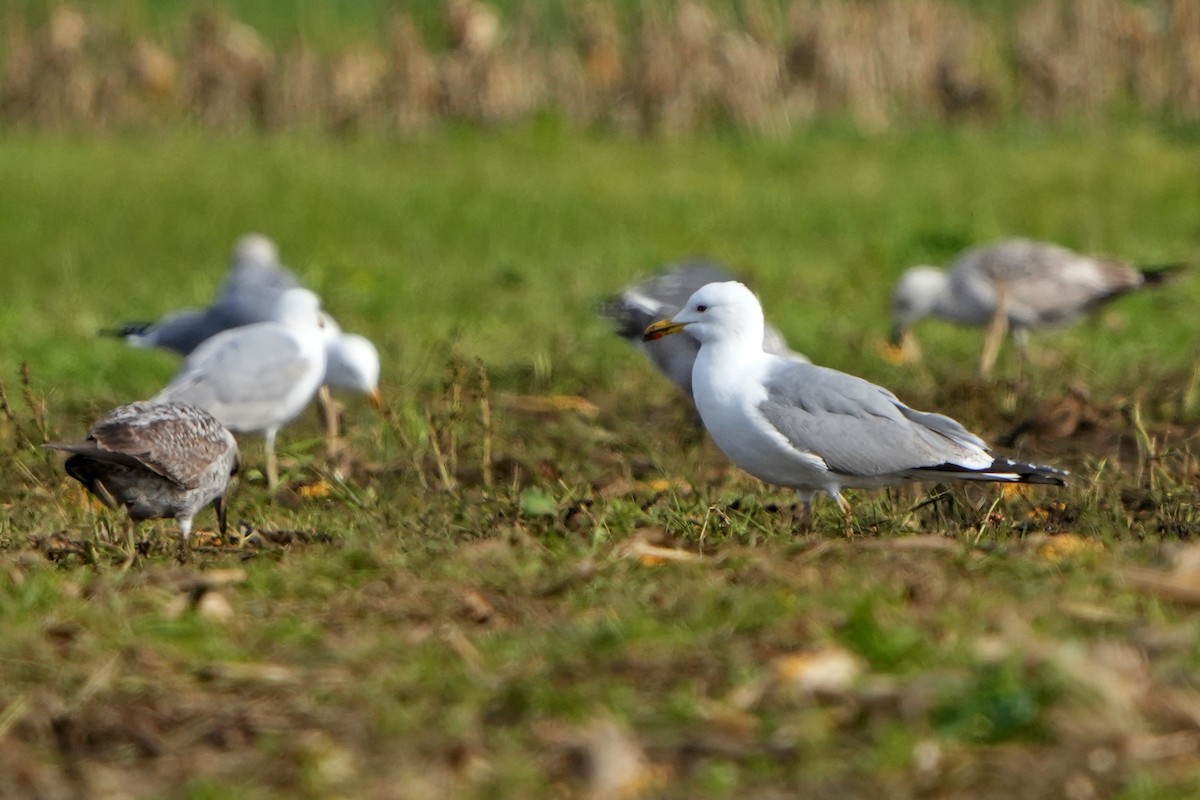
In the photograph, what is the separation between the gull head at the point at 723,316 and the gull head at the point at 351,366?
326 cm

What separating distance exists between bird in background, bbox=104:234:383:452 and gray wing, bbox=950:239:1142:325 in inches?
152

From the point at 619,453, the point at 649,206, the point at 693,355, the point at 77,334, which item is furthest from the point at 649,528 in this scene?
the point at 649,206

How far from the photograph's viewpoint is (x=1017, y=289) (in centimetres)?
1162

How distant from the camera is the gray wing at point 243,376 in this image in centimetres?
869

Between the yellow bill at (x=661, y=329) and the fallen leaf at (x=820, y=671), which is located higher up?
the fallen leaf at (x=820, y=671)

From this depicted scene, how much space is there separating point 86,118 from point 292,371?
1348 centimetres

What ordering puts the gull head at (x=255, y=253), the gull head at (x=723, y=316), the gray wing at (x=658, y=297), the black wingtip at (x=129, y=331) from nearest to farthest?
the gull head at (x=723, y=316)
the gray wing at (x=658, y=297)
the black wingtip at (x=129, y=331)
the gull head at (x=255, y=253)

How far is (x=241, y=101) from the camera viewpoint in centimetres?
2156

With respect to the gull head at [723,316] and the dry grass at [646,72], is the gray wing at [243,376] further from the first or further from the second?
the dry grass at [646,72]

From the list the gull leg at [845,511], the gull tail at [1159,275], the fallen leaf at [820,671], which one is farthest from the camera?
the gull tail at [1159,275]

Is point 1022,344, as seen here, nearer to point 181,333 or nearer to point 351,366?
point 351,366

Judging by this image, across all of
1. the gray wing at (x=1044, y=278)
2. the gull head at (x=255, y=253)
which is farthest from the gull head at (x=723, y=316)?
the gull head at (x=255, y=253)

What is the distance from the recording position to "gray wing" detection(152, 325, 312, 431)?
8.69 metres

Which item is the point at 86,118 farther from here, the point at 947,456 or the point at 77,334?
the point at 947,456
